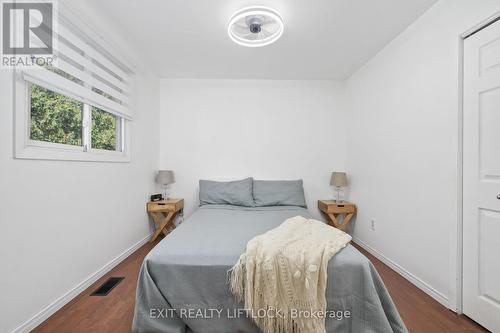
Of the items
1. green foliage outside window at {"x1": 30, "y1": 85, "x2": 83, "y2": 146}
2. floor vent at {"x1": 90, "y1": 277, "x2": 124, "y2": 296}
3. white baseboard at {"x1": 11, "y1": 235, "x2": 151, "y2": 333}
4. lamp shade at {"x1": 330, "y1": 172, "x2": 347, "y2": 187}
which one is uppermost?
green foliage outside window at {"x1": 30, "y1": 85, "x2": 83, "y2": 146}

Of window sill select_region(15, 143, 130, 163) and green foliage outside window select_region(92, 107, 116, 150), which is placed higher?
green foliage outside window select_region(92, 107, 116, 150)

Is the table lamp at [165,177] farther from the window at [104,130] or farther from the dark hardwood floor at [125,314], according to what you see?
the dark hardwood floor at [125,314]

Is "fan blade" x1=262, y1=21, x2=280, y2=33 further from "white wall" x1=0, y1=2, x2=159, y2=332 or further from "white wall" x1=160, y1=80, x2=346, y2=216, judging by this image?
"white wall" x1=0, y1=2, x2=159, y2=332

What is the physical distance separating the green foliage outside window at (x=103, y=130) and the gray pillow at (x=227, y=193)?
1.25 metres

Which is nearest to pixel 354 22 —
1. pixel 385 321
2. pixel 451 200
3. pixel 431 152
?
pixel 431 152

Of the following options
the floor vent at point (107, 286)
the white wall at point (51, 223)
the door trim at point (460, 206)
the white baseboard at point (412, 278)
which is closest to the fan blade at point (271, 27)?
the door trim at point (460, 206)

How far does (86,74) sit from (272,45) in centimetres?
182

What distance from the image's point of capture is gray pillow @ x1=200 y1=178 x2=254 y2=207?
2.94 m

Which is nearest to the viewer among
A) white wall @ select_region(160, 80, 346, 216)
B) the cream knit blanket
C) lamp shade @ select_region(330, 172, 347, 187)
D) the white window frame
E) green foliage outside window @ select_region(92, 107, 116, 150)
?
the cream knit blanket

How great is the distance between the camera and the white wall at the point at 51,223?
1294 millimetres

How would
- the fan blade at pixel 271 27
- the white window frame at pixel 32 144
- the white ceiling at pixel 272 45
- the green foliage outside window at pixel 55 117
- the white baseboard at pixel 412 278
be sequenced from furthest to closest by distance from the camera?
the fan blade at pixel 271 27, the white ceiling at pixel 272 45, the white baseboard at pixel 412 278, the green foliage outside window at pixel 55 117, the white window frame at pixel 32 144

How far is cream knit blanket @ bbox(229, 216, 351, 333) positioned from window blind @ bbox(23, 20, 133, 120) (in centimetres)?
181

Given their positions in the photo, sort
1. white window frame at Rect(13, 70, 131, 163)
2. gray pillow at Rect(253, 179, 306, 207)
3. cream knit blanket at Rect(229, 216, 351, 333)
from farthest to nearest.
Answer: gray pillow at Rect(253, 179, 306, 207) → white window frame at Rect(13, 70, 131, 163) → cream knit blanket at Rect(229, 216, 351, 333)

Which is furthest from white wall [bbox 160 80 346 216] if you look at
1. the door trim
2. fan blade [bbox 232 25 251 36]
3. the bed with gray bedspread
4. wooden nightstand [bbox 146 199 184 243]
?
the bed with gray bedspread
